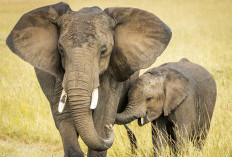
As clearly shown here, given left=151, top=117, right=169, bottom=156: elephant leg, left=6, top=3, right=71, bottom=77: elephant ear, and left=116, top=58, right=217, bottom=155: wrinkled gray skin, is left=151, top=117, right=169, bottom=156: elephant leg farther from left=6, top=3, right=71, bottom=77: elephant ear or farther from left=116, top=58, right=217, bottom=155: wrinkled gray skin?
left=6, top=3, right=71, bottom=77: elephant ear

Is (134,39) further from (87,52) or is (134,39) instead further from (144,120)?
(144,120)

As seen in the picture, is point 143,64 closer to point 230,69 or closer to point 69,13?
point 69,13

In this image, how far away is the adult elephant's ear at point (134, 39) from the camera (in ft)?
16.5

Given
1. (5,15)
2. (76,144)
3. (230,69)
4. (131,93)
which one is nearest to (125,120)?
(131,93)

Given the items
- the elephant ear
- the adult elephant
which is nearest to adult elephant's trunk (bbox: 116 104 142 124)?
the adult elephant

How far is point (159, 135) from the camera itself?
5.90m

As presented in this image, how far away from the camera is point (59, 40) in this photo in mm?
4668

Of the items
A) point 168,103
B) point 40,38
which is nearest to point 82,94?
point 40,38

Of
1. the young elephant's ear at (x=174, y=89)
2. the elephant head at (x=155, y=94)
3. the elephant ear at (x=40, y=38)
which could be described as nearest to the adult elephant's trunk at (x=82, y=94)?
the elephant ear at (x=40, y=38)

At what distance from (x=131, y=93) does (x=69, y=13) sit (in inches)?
55.1

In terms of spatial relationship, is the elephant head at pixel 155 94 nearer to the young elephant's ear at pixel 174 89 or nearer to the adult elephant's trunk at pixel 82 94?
the young elephant's ear at pixel 174 89

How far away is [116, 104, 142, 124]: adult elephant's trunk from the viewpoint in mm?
5535

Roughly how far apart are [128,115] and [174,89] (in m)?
0.74

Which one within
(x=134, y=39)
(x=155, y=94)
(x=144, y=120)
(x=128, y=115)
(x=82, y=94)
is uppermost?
(x=134, y=39)
